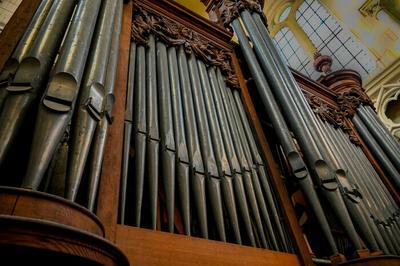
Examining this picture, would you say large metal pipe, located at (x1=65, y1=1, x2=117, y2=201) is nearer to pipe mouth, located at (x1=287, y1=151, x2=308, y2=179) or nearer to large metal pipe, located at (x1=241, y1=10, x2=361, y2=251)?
pipe mouth, located at (x1=287, y1=151, x2=308, y2=179)

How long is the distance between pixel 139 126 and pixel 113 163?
12.4 inches

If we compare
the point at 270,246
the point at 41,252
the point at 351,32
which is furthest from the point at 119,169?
the point at 351,32

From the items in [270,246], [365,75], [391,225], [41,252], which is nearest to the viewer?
[41,252]

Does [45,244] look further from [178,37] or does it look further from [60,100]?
[178,37]

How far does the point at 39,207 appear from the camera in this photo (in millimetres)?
720

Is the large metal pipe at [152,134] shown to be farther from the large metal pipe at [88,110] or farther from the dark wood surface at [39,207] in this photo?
the dark wood surface at [39,207]

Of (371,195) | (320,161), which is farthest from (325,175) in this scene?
(371,195)

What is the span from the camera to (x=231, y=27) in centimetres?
373

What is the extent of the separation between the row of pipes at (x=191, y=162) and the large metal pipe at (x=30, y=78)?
0.46 metres

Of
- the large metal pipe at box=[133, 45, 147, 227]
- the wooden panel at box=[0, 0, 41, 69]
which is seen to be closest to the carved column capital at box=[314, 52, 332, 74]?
the large metal pipe at box=[133, 45, 147, 227]

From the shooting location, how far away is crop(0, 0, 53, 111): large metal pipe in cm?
113

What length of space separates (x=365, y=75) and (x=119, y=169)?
21.0ft

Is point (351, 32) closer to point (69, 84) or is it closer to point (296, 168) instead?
point (296, 168)

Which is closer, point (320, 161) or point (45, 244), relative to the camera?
point (45, 244)
